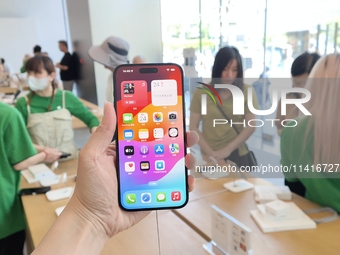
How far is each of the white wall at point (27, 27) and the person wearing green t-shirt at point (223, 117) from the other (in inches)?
A: 247

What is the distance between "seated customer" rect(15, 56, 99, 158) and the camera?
6.03ft

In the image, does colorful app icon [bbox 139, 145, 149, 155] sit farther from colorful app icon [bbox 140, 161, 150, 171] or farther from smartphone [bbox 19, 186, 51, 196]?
smartphone [bbox 19, 186, 51, 196]

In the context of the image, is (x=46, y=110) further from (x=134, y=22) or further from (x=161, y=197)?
(x=134, y=22)

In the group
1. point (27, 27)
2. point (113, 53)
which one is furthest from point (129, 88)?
point (27, 27)

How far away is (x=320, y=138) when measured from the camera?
1127 mm

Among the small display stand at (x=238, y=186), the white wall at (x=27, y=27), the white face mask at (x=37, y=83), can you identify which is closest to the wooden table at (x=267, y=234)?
the small display stand at (x=238, y=186)

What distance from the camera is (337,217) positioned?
1.13 meters

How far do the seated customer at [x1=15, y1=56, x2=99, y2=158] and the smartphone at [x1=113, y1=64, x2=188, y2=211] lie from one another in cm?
132

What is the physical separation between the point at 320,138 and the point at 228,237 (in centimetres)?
50

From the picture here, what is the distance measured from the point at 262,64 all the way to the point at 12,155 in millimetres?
2848

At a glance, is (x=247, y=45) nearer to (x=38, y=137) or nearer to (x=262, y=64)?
(x=262, y=64)

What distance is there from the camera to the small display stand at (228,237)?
2.81 feet

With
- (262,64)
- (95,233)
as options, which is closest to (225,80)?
(95,233)

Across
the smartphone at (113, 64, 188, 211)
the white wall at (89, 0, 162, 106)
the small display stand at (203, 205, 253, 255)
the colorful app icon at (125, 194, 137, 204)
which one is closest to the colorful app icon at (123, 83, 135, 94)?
the smartphone at (113, 64, 188, 211)
